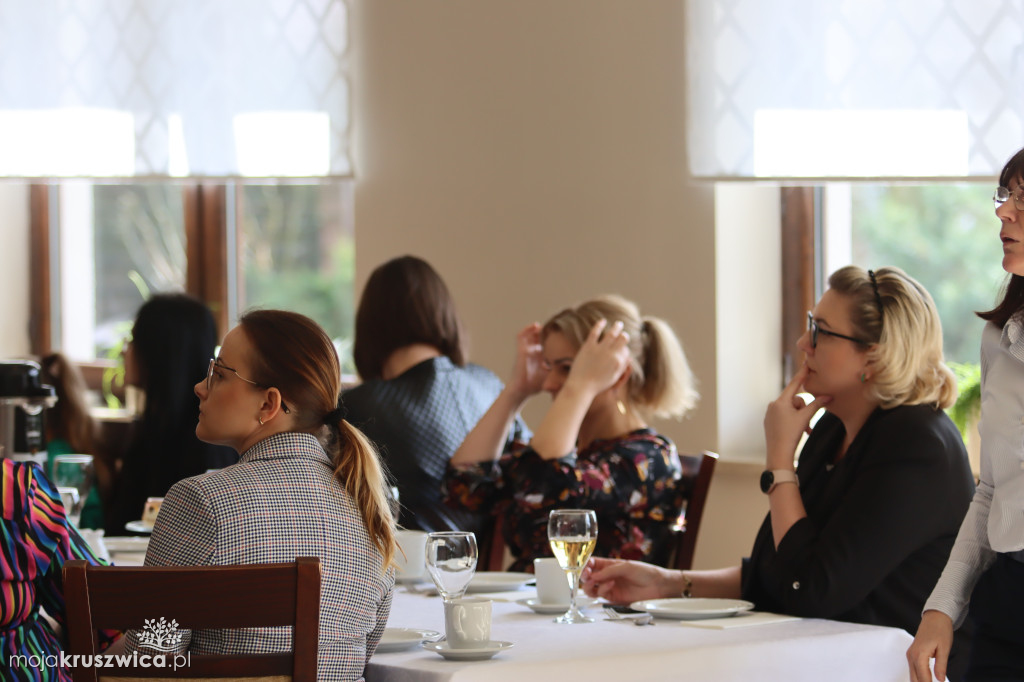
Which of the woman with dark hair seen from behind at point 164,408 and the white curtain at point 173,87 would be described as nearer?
the woman with dark hair seen from behind at point 164,408

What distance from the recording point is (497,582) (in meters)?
2.41

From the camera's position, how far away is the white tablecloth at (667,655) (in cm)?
172

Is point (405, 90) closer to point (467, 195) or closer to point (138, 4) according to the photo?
point (467, 195)

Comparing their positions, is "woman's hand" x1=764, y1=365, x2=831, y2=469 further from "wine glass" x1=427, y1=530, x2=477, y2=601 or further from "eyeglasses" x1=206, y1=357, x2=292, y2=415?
"eyeglasses" x1=206, y1=357, x2=292, y2=415

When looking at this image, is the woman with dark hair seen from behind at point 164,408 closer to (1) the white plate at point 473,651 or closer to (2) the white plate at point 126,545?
(2) the white plate at point 126,545

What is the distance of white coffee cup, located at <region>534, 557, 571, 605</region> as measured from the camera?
2152 mm

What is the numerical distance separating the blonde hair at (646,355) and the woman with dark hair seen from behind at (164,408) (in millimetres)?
1013

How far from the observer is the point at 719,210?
352cm

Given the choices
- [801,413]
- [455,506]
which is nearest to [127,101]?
[455,506]

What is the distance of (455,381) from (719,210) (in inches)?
36.0

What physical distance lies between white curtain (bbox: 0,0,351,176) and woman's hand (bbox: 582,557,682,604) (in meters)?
2.45

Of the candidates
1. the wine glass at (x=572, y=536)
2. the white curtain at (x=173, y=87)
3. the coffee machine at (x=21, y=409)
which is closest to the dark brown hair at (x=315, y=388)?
the wine glass at (x=572, y=536)

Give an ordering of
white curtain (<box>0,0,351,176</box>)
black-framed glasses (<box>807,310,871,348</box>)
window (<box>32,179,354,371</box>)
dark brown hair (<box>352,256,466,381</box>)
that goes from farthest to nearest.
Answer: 1. window (<box>32,179,354,371</box>)
2. white curtain (<box>0,0,351,176</box>)
3. dark brown hair (<box>352,256,466,381</box>)
4. black-framed glasses (<box>807,310,871,348</box>)

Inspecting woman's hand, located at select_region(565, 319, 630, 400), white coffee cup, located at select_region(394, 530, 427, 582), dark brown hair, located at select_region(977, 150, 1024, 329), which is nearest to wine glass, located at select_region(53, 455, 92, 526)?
white coffee cup, located at select_region(394, 530, 427, 582)
